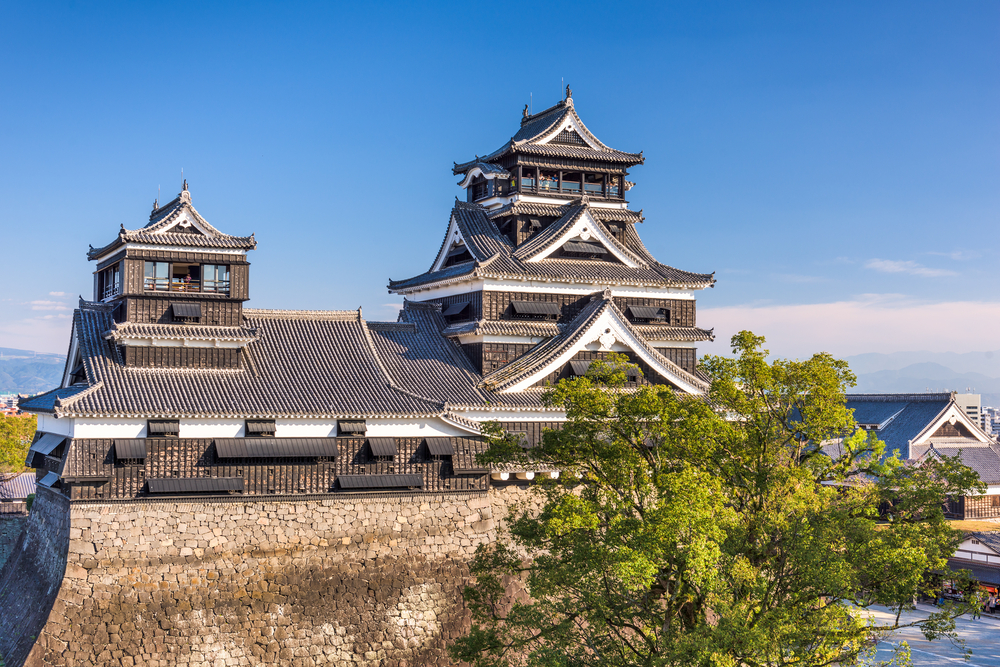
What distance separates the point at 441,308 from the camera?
3222 centimetres

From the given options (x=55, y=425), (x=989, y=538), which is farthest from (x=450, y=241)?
(x=989, y=538)

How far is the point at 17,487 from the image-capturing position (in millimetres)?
41312

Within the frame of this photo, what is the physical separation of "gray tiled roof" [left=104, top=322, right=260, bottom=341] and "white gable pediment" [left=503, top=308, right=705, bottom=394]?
949 centimetres

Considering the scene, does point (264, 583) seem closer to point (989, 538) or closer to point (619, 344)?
point (619, 344)

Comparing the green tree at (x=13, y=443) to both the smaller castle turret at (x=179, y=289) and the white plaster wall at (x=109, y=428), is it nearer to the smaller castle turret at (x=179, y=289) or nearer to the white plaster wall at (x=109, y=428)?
the smaller castle turret at (x=179, y=289)

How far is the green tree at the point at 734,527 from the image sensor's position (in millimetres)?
16266

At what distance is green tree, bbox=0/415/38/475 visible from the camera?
48938mm

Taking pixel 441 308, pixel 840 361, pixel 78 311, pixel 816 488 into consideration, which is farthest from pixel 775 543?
pixel 78 311

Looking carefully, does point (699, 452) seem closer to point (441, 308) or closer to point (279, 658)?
point (279, 658)

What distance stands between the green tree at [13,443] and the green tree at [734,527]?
37.7m

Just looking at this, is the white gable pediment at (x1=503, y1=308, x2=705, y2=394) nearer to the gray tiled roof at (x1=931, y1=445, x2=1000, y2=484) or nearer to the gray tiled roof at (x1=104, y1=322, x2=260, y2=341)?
the gray tiled roof at (x1=104, y1=322, x2=260, y2=341)

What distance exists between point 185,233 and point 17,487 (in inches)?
848

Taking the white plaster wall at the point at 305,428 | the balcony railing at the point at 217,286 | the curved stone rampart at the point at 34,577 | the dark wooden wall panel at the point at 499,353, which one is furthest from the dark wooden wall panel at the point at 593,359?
the curved stone rampart at the point at 34,577

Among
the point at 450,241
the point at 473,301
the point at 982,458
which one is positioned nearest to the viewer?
the point at 473,301
